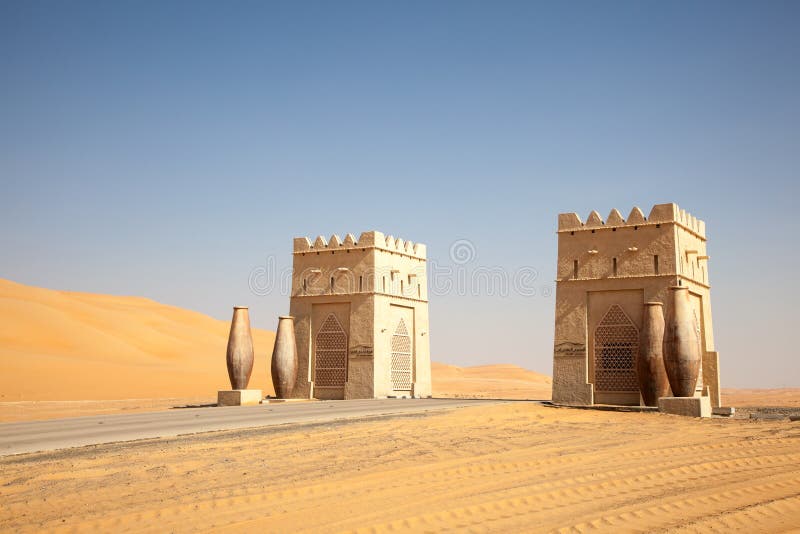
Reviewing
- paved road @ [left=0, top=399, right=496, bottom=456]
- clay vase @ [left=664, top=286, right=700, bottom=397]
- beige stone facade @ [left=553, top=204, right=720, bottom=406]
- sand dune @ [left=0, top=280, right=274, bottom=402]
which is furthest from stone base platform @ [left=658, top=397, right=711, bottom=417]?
sand dune @ [left=0, top=280, right=274, bottom=402]

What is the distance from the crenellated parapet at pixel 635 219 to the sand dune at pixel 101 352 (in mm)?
17318

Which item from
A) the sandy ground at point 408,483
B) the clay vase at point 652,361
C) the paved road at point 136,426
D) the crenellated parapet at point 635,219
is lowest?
the sandy ground at point 408,483

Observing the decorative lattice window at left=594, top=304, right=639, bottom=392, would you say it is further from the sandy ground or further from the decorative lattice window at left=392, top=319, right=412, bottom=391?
the sandy ground

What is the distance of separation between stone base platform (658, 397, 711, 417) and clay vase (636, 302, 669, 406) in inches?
36.6

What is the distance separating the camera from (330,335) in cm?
2542

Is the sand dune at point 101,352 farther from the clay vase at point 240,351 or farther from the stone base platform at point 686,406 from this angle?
the stone base platform at point 686,406

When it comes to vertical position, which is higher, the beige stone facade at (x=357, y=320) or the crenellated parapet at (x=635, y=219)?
the crenellated parapet at (x=635, y=219)

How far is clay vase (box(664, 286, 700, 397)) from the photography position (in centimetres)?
1714

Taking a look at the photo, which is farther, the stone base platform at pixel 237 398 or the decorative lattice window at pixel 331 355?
the decorative lattice window at pixel 331 355

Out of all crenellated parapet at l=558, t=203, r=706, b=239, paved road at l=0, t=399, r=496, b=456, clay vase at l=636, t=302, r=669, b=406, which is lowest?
paved road at l=0, t=399, r=496, b=456

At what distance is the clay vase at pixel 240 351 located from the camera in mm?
21688

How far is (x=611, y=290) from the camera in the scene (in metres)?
20.6

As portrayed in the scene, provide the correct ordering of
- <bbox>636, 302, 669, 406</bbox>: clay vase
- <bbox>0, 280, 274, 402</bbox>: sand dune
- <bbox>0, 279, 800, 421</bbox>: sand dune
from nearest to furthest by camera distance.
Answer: <bbox>636, 302, 669, 406</bbox>: clay vase
<bbox>0, 279, 800, 421</bbox>: sand dune
<bbox>0, 280, 274, 402</bbox>: sand dune

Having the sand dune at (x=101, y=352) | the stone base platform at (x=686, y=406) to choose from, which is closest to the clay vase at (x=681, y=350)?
the stone base platform at (x=686, y=406)
